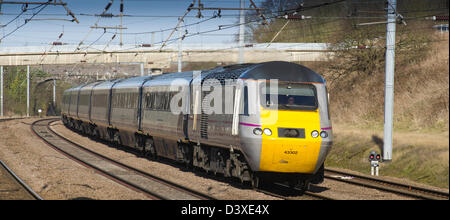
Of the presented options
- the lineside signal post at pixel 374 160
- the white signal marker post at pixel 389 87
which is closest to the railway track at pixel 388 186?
the lineside signal post at pixel 374 160

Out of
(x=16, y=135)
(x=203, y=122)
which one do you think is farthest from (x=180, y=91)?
(x=16, y=135)

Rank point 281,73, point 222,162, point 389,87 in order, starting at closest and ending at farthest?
point 281,73, point 222,162, point 389,87

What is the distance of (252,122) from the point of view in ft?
49.7

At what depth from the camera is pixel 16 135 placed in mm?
37906

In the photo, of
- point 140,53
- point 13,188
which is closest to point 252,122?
point 13,188

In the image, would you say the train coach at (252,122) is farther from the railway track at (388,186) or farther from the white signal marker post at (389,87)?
the white signal marker post at (389,87)

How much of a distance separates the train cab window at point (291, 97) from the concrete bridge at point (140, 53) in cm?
3994

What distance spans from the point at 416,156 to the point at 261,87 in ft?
25.5

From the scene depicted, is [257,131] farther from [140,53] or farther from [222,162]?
[140,53]

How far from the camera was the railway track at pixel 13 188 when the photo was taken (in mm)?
14962

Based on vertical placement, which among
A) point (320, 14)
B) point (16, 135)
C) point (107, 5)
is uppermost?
point (320, 14)

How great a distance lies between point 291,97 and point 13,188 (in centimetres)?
800

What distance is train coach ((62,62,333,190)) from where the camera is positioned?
593 inches

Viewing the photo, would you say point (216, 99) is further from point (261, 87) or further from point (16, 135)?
point (16, 135)
